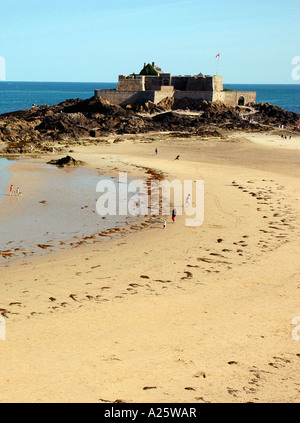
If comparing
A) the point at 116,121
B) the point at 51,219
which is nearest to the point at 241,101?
the point at 116,121

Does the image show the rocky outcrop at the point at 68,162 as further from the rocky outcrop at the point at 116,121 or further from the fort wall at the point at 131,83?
the fort wall at the point at 131,83

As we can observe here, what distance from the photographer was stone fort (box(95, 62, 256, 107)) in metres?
59.5

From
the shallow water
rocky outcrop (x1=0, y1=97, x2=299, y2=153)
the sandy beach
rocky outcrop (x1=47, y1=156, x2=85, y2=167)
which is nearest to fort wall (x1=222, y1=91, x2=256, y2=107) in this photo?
rocky outcrop (x1=0, y1=97, x2=299, y2=153)

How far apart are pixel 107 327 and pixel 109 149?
30502 millimetres

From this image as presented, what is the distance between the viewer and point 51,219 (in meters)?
19.8

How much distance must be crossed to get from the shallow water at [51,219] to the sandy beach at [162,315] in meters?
→ 1.02

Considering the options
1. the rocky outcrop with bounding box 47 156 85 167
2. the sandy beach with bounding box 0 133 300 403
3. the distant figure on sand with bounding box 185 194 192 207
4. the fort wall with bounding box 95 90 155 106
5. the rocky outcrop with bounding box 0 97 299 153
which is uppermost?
the fort wall with bounding box 95 90 155 106

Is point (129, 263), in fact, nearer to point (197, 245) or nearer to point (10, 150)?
point (197, 245)

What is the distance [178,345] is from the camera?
992 centimetres

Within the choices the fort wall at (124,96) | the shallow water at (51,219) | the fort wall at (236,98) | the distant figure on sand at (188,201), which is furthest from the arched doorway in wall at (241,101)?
the distant figure on sand at (188,201)

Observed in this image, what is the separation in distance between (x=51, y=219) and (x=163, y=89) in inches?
1727

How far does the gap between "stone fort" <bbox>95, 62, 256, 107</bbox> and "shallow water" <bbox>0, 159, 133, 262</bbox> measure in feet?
113

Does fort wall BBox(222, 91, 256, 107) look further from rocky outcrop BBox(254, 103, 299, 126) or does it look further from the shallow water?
the shallow water
